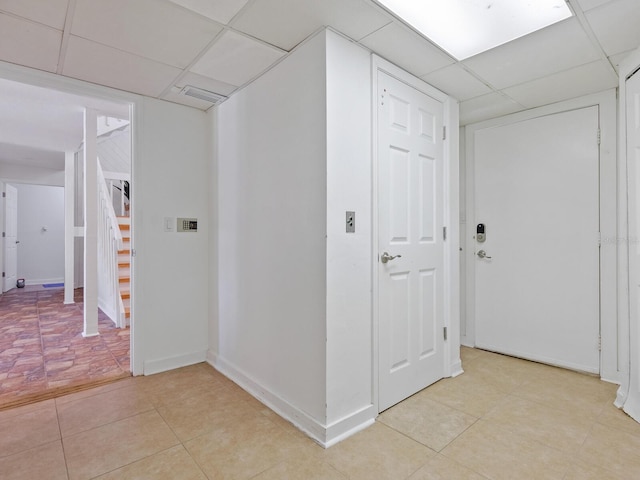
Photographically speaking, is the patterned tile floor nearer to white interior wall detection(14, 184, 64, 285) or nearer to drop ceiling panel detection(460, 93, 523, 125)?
white interior wall detection(14, 184, 64, 285)

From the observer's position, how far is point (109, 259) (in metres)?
4.73

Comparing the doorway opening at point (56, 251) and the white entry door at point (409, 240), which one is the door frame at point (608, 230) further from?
the doorway opening at point (56, 251)

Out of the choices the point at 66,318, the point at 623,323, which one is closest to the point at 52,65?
the point at 66,318

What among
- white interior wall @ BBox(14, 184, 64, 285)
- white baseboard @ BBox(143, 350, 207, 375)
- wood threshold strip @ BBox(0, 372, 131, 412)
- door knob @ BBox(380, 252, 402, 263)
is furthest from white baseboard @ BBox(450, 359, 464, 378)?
white interior wall @ BBox(14, 184, 64, 285)

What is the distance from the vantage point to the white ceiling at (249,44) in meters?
1.70

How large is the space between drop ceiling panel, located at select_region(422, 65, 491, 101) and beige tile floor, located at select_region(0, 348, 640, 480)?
2.26m

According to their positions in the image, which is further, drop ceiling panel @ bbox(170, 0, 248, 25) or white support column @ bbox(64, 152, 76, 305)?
white support column @ bbox(64, 152, 76, 305)

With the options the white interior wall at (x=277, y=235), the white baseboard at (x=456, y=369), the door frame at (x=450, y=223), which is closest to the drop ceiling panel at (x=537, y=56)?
the door frame at (x=450, y=223)

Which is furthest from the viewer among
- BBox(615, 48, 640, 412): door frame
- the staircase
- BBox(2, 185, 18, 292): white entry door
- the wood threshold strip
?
BBox(2, 185, 18, 292): white entry door

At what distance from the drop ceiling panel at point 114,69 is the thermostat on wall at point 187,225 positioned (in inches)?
41.4

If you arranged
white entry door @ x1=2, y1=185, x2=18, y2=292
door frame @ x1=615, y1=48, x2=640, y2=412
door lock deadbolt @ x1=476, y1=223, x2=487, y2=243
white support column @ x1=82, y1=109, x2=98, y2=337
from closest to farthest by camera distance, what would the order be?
door frame @ x1=615, y1=48, x2=640, y2=412 < door lock deadbolt @ x1=476, y1=223, x2=487, y2=243 < white support column @ x1=82, y1=109, x2=98, y2=337 < white entry door @ x1=2, y1=185, x2=18, y2=292

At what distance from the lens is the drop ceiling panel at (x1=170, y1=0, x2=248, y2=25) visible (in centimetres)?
164

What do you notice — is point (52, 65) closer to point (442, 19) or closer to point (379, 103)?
point (379, 103)

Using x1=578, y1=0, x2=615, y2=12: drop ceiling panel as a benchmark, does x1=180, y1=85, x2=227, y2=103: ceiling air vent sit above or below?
above
